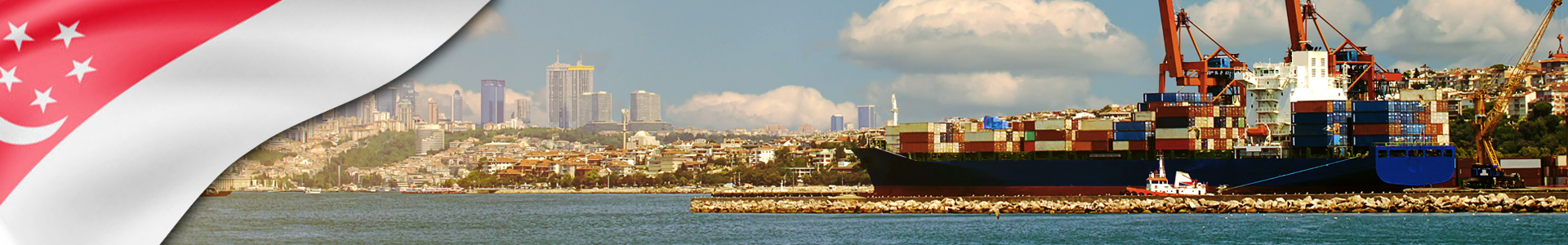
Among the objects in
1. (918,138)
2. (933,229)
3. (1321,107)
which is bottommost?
(933,229)

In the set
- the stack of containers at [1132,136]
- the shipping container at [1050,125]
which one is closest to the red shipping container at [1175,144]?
the stack of containers at [1132,136]

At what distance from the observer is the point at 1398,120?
128ft

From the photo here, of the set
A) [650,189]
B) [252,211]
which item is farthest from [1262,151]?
[650,189]

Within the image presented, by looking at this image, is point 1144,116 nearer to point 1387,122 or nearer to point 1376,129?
point 1376,129

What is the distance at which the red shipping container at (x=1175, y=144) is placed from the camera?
128 feet

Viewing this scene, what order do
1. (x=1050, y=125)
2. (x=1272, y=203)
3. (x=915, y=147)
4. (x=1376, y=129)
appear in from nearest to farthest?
(x=1272, y=203), (x=1376, y=129), (x=1050, y=125), (x=915, y=147)

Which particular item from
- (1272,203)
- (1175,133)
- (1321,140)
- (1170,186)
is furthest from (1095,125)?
(1321,140)

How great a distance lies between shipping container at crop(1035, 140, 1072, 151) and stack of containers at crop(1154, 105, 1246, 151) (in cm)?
245

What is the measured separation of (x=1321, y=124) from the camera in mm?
39000

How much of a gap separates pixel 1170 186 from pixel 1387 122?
267 inches

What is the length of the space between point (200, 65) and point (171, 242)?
1.43 ft

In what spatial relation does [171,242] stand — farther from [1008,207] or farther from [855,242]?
[1008,207]

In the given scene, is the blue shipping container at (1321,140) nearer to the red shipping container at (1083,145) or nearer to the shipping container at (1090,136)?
the shipping container at (1090,136)

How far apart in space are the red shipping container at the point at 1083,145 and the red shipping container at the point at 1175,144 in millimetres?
1796
